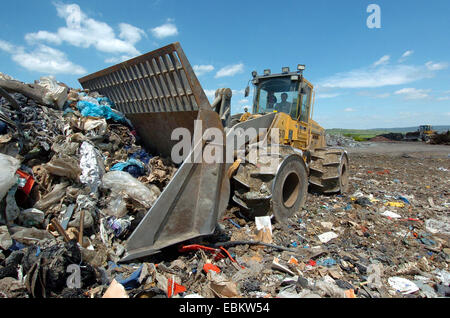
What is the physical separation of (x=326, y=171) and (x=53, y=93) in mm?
5013

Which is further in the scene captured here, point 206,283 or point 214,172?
point 214,172

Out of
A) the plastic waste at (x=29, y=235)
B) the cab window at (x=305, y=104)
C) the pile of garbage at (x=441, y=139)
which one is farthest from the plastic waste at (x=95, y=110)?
the pile of garbage at (x=441, y=139)

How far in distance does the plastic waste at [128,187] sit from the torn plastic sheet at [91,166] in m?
0.10

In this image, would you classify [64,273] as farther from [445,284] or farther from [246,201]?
[445,284]

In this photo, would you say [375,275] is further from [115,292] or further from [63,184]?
[63,184]

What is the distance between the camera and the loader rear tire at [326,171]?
5.16 m

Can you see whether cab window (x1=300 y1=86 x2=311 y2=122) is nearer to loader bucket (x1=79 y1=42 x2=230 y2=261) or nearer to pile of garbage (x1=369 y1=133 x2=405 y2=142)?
loader bucket (x1=79 y1=42 x2=230 y2=261)

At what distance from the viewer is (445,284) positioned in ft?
8.25

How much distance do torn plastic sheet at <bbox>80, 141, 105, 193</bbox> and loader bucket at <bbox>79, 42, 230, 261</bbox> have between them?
0.94m

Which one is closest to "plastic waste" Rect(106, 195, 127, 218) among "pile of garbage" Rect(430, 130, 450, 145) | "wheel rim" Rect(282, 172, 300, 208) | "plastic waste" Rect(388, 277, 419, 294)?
"wheel rim" Rect(282, 172, 300, 208)

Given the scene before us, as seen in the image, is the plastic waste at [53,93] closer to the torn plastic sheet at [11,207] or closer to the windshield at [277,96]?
the torn plastic sheet at [11,207]

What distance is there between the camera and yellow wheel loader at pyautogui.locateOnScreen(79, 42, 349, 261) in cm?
264
